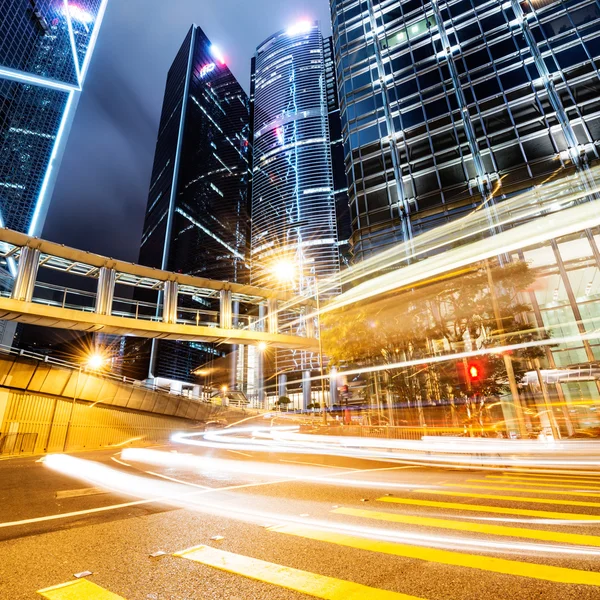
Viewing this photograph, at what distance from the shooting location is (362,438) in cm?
1780

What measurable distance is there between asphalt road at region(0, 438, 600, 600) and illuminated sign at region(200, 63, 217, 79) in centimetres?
17187

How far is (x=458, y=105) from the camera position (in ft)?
119

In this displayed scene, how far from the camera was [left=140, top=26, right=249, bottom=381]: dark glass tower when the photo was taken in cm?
11919

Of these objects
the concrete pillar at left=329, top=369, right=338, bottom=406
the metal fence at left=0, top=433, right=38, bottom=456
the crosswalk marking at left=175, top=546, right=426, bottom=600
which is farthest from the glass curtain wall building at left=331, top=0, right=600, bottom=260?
the concrete pillar at left=329, top=369, right=338, bottom=406

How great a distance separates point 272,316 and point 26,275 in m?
17.1

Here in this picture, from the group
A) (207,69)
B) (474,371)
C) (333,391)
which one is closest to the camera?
(474,371)

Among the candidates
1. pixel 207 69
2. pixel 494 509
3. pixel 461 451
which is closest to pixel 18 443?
pixel 461 451

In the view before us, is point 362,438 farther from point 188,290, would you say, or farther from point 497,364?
point 188,290

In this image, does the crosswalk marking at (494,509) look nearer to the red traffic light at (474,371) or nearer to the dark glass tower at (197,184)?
the red traffic light at (474,371)

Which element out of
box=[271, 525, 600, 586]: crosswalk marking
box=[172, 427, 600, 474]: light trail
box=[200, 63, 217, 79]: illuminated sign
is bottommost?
box=[172, 427, 600, 474]: light trail

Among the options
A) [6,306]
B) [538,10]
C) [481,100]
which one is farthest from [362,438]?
[538,10]

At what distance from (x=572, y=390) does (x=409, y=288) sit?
14302 millimetres

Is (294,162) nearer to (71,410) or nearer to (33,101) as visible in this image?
(33,101)

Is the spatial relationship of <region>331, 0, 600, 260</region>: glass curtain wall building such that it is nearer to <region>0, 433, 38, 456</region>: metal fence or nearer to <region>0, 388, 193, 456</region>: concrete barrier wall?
<region>0, 388, 193, 456</region>: concrete barrier wall
